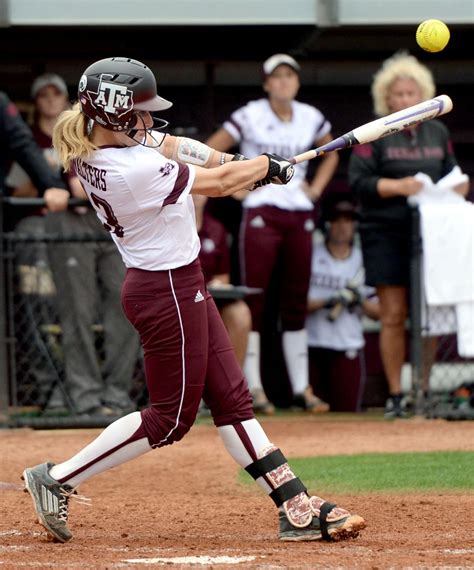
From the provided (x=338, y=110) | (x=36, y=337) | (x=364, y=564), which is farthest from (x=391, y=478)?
(x=338, y=110)

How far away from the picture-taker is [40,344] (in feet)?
27.7

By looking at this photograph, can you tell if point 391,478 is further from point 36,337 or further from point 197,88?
point 197,88

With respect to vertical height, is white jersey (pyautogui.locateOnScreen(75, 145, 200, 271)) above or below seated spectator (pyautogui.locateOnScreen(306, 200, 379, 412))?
above

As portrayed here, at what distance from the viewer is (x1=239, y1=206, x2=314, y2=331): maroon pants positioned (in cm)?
892

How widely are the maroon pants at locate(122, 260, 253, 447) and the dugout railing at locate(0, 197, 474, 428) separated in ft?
11.4

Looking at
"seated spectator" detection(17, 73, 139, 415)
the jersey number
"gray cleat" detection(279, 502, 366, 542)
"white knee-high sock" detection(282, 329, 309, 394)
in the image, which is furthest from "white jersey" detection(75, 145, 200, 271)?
"white knee-high sock" detection(282, 329, 309, 394)

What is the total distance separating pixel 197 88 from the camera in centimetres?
1088

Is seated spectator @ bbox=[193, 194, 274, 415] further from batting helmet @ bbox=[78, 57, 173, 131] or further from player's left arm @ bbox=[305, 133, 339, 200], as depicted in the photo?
batting helmet @ bbox=[78, 57, 173, 131]

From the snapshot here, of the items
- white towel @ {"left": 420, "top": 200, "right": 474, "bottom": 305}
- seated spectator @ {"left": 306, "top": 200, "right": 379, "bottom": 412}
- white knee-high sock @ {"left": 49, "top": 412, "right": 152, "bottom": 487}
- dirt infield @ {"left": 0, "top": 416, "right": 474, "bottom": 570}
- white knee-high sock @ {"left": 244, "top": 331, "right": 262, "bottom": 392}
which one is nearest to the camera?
dirt infield @ {"left": 0, "top": 416, "right": 474, "bottom": 570}

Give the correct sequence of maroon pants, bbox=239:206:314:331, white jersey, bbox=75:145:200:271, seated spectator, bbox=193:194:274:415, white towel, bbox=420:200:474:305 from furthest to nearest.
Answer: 1. maroon pants, bbox=239:206:314:331
2. seated spectator, bbox=193:194:274:415
3. white towel, bbox=420:200:474:305
4. white jersey, bbox=75:145:200:271

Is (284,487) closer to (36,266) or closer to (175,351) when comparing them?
(175,351)

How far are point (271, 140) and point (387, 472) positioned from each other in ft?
10.1

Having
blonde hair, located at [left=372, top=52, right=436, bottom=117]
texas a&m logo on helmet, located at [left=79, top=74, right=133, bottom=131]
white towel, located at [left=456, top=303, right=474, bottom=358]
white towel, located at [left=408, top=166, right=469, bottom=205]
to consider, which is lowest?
white towel, located at [left=456, top=303, right=474, bottom=358]

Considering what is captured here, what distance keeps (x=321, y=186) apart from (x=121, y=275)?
166cm
